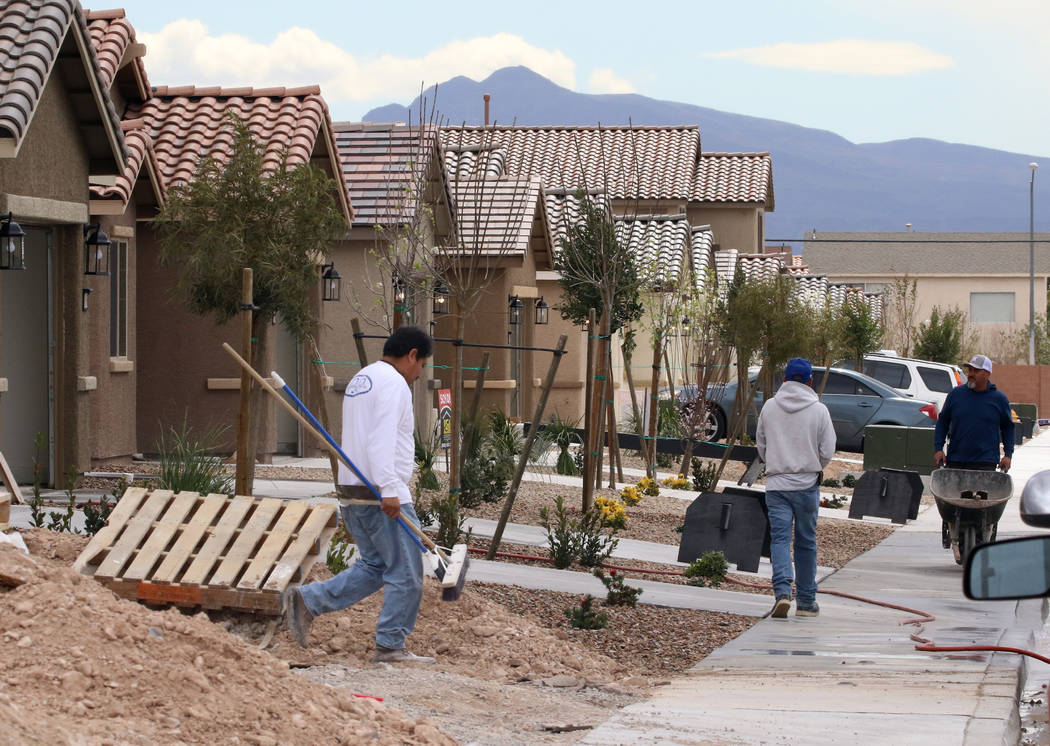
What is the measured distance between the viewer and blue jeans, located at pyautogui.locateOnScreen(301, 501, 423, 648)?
725cm

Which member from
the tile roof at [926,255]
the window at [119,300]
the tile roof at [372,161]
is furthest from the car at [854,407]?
the tile roof at [926,255]

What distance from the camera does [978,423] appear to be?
1232 cm

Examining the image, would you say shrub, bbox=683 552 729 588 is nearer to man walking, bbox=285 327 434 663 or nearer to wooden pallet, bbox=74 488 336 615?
wooden pallet, bbox=74 488 336 615

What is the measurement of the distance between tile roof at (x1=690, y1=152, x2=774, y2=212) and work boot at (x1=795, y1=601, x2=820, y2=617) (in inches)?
1286

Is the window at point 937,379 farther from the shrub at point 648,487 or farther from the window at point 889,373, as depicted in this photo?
the shrub at point 648,487

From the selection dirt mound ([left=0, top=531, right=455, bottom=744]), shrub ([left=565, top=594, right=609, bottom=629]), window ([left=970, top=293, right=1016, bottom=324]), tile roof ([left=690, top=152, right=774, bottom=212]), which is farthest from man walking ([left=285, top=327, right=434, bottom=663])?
window ([left=970, top=293, right=1016, bottom=324])

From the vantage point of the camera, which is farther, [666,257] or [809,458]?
[666,257]

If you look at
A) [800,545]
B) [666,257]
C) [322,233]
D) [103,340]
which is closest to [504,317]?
[666,257]

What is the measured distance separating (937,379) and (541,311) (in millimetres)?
7862

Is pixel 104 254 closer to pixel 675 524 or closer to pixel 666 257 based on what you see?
pixel 675 524

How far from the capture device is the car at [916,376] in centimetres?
2667

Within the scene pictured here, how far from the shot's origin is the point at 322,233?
11.9 meters

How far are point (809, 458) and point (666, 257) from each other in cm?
1986

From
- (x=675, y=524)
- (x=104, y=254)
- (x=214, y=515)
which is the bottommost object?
(x=675, y=524)
